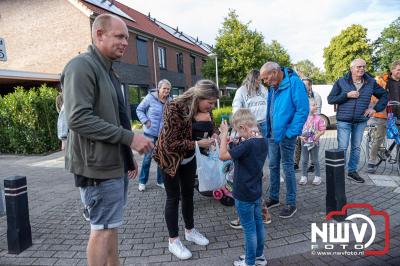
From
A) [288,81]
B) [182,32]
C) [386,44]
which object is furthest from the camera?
[386,44]

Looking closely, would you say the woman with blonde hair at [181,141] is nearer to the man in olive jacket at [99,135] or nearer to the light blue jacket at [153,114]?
the man in olive jacket at [99,135]

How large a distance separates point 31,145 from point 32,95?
1.75 metres

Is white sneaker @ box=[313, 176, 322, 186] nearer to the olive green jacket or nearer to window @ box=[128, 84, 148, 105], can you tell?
the olive green jacket

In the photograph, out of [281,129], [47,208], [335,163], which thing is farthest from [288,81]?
[47,208]

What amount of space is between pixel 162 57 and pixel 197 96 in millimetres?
23910

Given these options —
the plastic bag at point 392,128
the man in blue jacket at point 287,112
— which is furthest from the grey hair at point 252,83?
the plastic bag at point 392,128

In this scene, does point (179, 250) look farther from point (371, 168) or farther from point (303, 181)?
point (371, 168)

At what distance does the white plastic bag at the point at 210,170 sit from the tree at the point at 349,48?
160 ft

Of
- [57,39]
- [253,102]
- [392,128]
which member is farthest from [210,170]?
[57,39]

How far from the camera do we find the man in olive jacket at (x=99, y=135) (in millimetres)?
2121

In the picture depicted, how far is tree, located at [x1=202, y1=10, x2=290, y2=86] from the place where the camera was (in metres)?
23.3

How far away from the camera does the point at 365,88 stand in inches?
210

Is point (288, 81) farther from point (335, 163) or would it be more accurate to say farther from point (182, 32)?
point (182, 32)

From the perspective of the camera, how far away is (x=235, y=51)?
23.0 m
